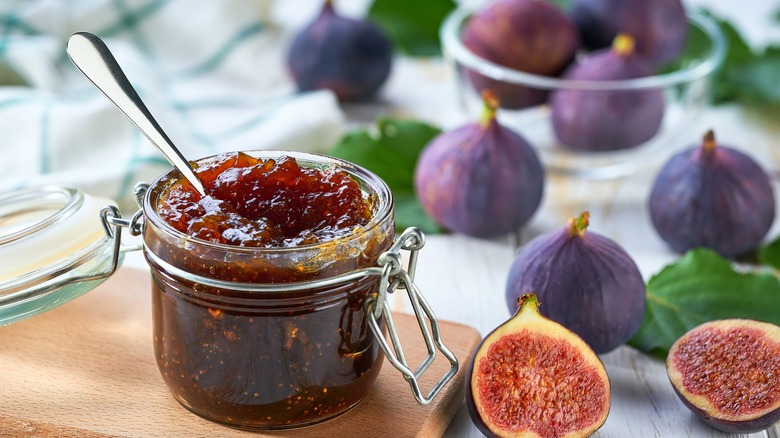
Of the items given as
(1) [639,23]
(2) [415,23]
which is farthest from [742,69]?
(2) [415,23]

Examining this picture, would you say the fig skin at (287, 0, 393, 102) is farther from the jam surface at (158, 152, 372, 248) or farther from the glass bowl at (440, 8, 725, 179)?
the jam surface at (158, 152, 372, 248)

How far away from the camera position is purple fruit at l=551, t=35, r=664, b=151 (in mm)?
2998

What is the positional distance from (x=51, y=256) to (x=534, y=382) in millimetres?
978

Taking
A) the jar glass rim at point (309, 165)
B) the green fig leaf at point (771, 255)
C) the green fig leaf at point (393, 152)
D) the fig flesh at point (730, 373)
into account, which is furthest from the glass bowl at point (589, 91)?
the jar glass rim at point (309, 165)

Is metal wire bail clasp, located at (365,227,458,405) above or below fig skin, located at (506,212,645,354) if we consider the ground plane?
above

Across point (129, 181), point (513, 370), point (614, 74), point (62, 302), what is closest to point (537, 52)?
point (614, 74)

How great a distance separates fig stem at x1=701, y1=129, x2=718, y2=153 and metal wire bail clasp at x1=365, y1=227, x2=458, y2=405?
1066 millimetres

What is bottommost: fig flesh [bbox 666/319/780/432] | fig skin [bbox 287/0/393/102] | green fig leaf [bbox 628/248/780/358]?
fig skin [bbox 287/0/393/102]

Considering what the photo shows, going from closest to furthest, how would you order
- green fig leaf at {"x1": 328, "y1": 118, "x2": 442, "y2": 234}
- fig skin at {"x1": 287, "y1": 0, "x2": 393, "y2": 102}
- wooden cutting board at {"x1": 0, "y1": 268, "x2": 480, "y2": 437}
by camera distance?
wooden cutting board at {"x1": 0, "y1": 268, "x2": 480, "y2": 437}
green fig leaf at {"x1": 328, "y1": 118, "x2": 442, "y2": 234}
fig skin at {"x1": 287, "y1": 0, "x2": 393, "y2": 102}

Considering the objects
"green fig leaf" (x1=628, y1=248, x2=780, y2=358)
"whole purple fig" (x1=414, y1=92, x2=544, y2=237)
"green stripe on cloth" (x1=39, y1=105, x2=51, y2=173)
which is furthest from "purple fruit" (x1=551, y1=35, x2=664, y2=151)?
"green stripe on cloth" (x1=39, y1=105, x2=51, y2=173)

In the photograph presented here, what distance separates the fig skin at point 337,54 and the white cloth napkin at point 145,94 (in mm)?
133

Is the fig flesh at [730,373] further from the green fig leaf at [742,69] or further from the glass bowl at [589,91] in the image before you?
the green fig leaf at [742,69]

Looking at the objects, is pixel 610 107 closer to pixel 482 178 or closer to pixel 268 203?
pixel 482 178

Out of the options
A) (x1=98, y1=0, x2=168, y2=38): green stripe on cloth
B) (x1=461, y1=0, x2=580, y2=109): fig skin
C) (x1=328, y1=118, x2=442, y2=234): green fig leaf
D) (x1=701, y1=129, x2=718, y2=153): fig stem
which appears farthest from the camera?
(x1=98, y1=0, x2=168, y2=38): green stripe on cloth
